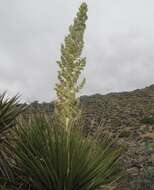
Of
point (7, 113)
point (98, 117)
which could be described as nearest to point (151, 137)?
point (98, 117)

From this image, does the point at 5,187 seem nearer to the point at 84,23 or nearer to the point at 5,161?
the point at 5,161

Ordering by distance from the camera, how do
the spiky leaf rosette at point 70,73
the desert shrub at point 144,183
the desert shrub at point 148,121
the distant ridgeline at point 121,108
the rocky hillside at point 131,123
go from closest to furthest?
A: the spiky leaf rosette at point 70,73, the desert shrub at point 144,183, the rocky hillside at point 131,123, the desert shrub at point 148,121, the distant ridgeline at point 121,108

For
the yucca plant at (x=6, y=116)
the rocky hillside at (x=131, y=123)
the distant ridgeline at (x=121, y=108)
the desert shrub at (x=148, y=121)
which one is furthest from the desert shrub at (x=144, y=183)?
the desert shrub at (x=148, y=121)

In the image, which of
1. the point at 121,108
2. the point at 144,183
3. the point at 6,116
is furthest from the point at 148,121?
the point at 6,116

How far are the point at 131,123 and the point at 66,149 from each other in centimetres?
3090

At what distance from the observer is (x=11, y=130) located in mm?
7812

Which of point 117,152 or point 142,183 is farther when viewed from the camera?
point 142,183

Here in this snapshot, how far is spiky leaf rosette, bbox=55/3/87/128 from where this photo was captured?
22.9ft

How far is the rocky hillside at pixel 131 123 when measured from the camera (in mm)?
14084

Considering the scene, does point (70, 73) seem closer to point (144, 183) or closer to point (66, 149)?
point (66, 149)

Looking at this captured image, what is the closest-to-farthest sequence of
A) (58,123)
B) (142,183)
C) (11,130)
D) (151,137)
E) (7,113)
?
(58,123), (11,130), (7,113), (142,183), (151,137)

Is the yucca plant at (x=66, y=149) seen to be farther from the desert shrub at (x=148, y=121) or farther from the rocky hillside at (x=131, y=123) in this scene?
the desert shrub at (x=148, y=121)

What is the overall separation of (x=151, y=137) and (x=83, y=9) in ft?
70.3

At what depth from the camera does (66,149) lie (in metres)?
7.27
